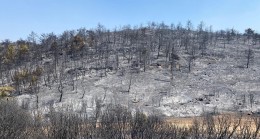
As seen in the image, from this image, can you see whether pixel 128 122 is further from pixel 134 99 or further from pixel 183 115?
pixel 134 99

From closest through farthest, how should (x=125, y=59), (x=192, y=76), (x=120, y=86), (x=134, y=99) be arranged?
(x=134, y=99)
(x=120, y=86)
(x=192, y=76)
(x=125, y=59)

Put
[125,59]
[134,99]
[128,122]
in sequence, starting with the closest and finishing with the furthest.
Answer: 1. [128,122]
2. [134,99]
3. [125,59]

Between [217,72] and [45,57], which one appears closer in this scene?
[217,72]

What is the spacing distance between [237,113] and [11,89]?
6609 cm

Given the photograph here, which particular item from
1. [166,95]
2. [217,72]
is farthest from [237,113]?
[217,72]

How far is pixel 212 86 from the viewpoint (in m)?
154

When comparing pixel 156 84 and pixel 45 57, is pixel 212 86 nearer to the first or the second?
pixel 156 84

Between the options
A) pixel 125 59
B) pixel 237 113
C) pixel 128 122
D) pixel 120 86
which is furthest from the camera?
pixel 125 59

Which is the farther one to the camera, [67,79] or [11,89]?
[67,79]

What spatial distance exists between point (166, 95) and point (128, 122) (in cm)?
7610

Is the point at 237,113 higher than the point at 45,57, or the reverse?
the point at 45,57

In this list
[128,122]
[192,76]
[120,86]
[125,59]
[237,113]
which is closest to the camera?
[128,122]

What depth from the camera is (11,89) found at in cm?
14538

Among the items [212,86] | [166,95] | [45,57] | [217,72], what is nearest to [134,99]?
[166,95]
